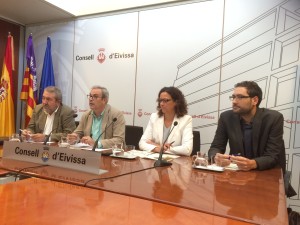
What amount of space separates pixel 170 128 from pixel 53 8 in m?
2.80

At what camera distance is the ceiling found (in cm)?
411

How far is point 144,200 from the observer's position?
116 centimetres

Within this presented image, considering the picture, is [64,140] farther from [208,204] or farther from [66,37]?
[66,37]

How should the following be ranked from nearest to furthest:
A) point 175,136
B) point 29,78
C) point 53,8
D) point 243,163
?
point 243,163, point 175,136, point 53,8, point 29,78

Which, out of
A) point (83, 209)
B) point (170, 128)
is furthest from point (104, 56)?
point (83, 209)

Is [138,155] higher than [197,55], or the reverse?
[197,55]

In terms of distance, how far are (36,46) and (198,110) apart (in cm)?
319

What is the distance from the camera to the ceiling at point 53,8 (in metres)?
4.11

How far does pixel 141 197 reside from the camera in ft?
3.89

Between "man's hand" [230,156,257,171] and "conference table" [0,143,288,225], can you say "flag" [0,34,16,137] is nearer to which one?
"conference table" [0,143,288,225]

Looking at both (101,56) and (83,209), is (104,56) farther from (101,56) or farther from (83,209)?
(83,209)

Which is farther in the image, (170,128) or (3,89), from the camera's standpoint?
(3,89)

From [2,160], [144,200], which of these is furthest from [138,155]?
[144,200]

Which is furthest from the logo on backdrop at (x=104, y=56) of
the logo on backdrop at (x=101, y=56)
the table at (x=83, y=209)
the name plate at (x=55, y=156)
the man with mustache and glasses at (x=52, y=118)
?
the table at (x=83, y=209)
